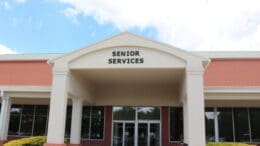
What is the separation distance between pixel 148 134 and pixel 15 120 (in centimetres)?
1059

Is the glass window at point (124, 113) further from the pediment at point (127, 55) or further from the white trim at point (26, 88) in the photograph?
the pediment at point (127, 55)

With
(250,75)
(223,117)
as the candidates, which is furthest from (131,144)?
(250,75)

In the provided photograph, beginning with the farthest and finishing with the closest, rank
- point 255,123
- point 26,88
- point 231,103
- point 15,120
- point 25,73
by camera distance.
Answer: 1. point 15,120
2. point 25,73
3. point 255,123
4. point 231,103
5. point 26,88

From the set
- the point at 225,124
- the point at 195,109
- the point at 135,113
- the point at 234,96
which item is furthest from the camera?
the point at 135,113

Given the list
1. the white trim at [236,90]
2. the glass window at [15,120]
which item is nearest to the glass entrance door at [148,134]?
the white trim at [236,90]

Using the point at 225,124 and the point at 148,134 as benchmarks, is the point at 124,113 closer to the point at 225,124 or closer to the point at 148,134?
the point at 148,134

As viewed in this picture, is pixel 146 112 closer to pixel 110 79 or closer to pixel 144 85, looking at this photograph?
pixel 144 85

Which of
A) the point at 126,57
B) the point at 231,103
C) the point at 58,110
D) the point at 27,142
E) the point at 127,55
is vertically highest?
the point at 127,55

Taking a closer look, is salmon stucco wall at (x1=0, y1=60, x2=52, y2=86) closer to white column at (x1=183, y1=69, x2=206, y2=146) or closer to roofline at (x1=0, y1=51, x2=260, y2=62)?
roofline at (x1=0, y1=51, x2=260, y2=62)

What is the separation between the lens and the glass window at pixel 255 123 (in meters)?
20.3

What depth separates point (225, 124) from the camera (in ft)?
68.0

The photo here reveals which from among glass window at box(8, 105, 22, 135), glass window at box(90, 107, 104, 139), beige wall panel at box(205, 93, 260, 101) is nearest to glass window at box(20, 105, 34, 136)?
glass window at box(8, 105, 22, 135)

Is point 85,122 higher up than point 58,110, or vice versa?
point 58,110

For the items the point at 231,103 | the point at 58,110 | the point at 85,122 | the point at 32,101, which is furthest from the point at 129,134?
the point at 32,101
